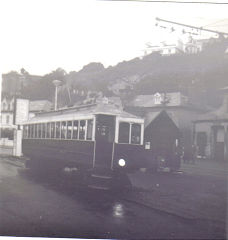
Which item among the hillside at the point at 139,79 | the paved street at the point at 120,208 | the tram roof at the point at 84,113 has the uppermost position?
the hillside at the point at 139,79

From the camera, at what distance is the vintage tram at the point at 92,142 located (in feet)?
22.4

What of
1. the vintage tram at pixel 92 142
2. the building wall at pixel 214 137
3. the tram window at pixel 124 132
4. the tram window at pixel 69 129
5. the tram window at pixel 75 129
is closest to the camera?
the building wall at pixel 214 137

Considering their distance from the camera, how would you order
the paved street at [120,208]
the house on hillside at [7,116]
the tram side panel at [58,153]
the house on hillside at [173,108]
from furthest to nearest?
the tram side panel at [58,153] → the house on hillside at [173,108] → the house on hillside at [7,116] → the paved street at [120,208]

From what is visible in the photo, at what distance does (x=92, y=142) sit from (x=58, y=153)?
1.03m

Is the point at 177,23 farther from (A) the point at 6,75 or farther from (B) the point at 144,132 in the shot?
(A) the point at 6,75

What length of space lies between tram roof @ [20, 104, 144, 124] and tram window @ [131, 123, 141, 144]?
16cm

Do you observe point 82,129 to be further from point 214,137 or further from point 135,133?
point 214,137

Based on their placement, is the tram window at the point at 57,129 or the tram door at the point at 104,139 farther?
the tram window at the point at 57,129

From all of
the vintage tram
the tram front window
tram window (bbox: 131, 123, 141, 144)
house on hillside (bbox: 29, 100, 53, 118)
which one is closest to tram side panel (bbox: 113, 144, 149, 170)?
the vintage tram

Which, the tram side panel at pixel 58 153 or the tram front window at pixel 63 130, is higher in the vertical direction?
the tram front window at pixel 63 130

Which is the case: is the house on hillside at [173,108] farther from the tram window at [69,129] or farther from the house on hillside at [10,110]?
the house on hillside at [10,110]

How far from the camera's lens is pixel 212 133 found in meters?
7.04

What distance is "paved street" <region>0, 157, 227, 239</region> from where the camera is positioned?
17.4 feet

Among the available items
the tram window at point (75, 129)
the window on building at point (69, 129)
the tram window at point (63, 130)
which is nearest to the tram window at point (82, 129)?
the tram window at point (75, 129)
